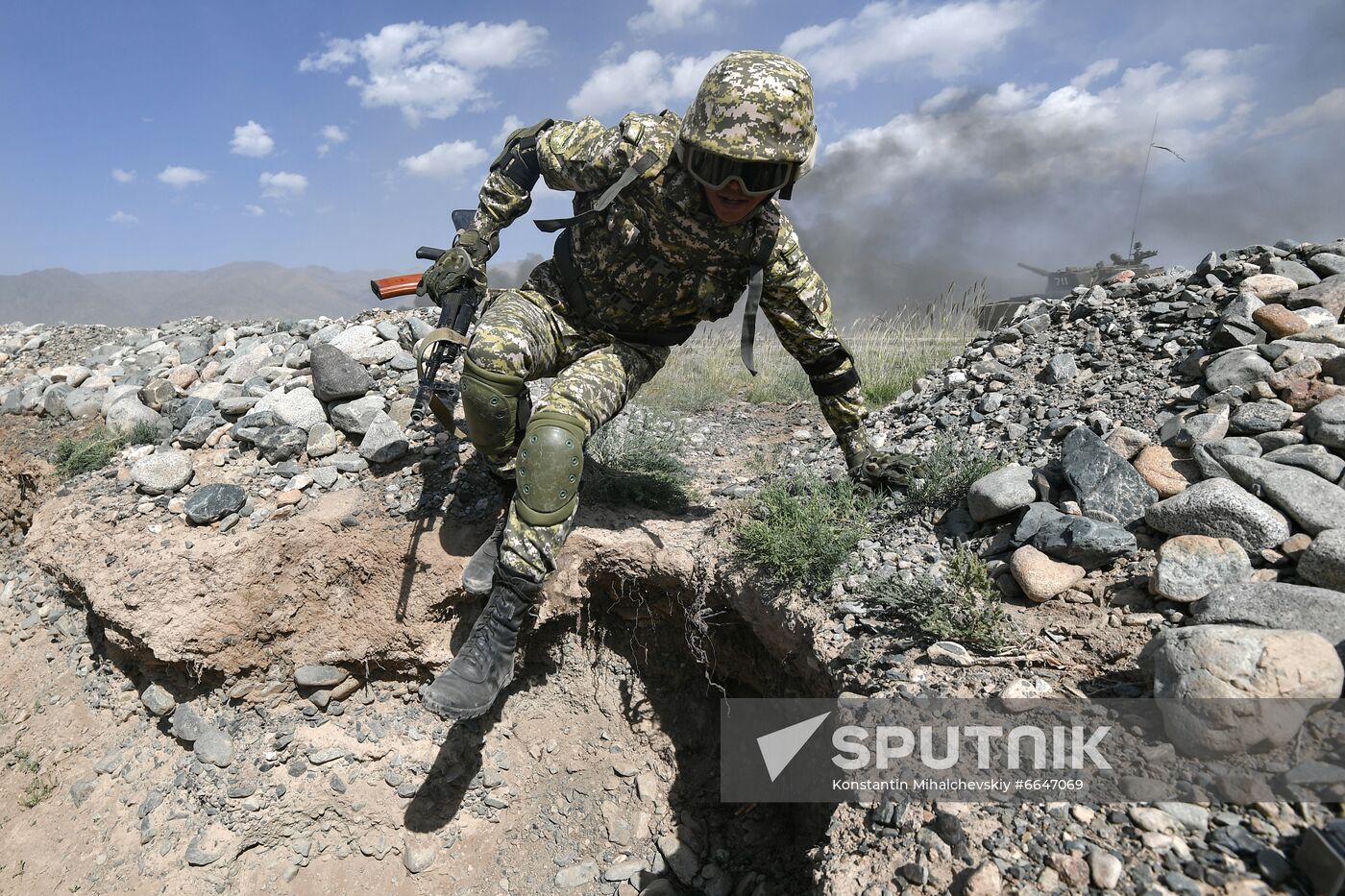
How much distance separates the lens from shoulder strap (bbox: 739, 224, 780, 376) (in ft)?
8.94

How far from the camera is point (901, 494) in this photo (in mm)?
3195

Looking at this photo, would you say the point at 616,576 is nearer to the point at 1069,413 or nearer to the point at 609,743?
the point at 609,743

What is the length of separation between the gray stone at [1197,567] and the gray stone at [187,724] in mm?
4012

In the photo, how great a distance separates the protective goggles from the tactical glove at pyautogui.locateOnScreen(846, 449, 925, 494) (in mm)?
1321

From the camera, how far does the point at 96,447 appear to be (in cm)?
393

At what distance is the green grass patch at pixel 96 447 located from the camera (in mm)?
3910

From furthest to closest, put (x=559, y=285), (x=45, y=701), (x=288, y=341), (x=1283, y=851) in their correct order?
(x=288, y=341)
(x=45, y=701)
(x=559, y=285)
(x=1283, y=851)

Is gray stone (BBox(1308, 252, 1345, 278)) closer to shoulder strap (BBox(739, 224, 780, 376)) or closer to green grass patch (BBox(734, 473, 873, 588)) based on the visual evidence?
green grass patch (BBox(734, 473, 873, 588))

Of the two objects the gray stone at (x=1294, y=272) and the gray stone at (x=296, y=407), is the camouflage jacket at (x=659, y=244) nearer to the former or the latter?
the gray stone at (x=296, y=407)

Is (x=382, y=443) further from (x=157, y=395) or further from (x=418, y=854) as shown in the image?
(x=418, y=854)

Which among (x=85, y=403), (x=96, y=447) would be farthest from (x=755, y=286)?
(x=85, y=403)

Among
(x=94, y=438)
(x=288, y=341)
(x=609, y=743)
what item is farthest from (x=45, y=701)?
(x=609, y=743)

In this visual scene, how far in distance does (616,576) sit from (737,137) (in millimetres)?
1980

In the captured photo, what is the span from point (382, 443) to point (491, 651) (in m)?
1.73
